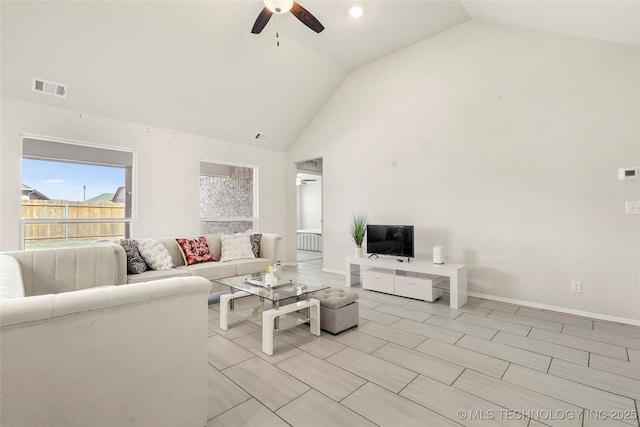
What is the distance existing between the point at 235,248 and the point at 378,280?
2.17 m

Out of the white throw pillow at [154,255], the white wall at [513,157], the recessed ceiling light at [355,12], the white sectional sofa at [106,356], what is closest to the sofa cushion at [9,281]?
the white sectional sofa at [106,356]

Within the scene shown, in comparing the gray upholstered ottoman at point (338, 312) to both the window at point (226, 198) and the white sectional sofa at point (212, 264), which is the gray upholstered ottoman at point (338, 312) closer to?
the white sectional sofa at point (212, 264)

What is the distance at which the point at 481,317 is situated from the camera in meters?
3.41

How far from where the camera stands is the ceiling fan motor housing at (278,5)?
113 inches

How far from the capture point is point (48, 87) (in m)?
3.65

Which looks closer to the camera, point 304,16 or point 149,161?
point 304,16

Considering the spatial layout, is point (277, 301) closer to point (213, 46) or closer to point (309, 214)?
point (213, 46)

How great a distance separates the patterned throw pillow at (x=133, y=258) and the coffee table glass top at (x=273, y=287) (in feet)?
3.44

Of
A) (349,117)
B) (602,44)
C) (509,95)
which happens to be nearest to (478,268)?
(509,95)

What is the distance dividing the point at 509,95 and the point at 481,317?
9.16 ft

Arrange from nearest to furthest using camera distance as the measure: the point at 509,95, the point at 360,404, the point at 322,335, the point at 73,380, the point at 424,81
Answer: the point at 73,380 → the point at 360,404 → the point at 322,335 → the point at 509,95 → the point at 424,81

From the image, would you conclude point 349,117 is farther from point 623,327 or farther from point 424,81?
point 623,327

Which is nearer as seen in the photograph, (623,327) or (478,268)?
(623,327)

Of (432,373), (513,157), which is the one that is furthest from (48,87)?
(513,157)
